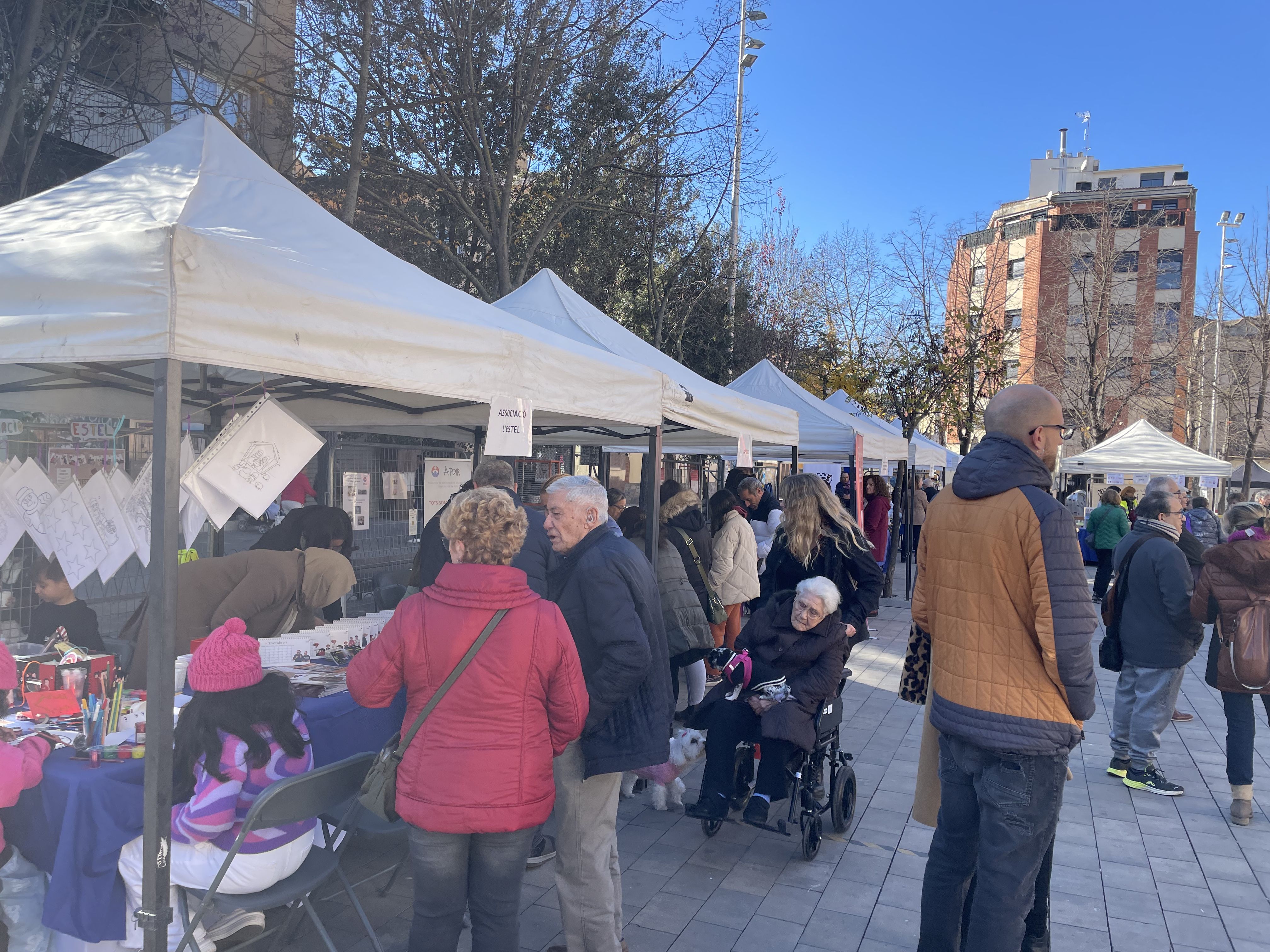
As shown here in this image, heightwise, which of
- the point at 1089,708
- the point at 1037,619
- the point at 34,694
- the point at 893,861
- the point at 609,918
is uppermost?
the point at 1037,619

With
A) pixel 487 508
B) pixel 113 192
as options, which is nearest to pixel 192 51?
pixel 113 192

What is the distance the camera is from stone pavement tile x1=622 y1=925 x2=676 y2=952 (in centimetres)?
341

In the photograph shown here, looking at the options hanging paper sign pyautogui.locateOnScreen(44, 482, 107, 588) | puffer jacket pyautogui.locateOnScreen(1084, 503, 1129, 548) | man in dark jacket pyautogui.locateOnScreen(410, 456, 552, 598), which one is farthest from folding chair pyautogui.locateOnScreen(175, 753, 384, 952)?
puffer jacket pyautogui.locateOnScreen(1084, 503, 1129, 548)

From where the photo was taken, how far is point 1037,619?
262 cm

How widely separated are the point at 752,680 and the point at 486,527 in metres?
2.30

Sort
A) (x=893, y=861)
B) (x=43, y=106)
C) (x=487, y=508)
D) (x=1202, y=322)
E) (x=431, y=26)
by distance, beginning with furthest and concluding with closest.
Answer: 1. (x=1202, y=322)
2. (x=43, y=106)
3. (x=431, y=26)
4. (x=893, y=861)
5. (x=487, y=508)

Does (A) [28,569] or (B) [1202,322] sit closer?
(A) [28,569]

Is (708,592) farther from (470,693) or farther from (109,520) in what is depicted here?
(470,693)

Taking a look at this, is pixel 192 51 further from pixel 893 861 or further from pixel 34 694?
pixel 893 861

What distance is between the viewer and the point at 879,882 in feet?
13.3

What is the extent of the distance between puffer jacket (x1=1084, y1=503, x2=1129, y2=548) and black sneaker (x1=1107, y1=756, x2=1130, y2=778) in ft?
24.6

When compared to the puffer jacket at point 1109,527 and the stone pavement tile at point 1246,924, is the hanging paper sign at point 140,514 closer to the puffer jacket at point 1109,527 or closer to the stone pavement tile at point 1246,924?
the stone pavement tile at point 1246,924

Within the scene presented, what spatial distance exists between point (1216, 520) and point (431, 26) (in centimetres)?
1134

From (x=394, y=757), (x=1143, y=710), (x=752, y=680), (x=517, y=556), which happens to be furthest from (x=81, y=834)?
(x=1143, y=710)
